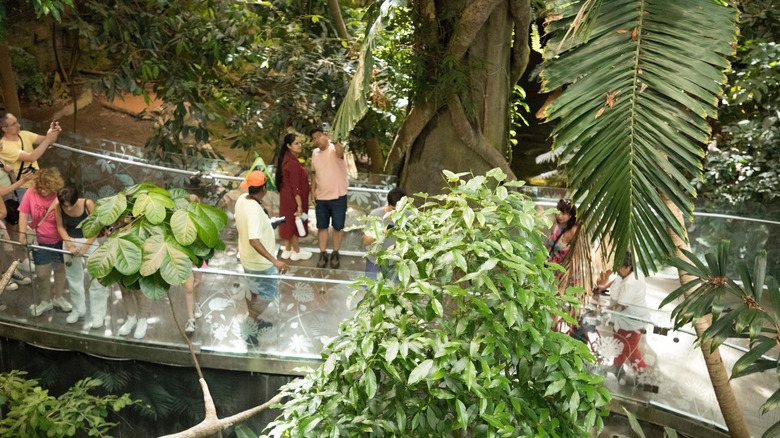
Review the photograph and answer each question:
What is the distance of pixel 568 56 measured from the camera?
227 cm

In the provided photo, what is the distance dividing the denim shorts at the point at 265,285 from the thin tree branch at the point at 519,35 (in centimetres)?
247

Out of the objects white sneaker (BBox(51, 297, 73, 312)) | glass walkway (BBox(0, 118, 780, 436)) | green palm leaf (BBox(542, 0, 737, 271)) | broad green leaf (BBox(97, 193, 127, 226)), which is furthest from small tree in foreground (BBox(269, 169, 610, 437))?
white sneaker (BBox(51, 297, 73, 312))

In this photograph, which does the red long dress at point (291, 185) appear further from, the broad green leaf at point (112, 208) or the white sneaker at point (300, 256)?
the broad green leaf at point (112, 208)

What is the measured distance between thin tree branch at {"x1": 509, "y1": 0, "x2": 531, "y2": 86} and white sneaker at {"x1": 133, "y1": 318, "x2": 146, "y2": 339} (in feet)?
11.4

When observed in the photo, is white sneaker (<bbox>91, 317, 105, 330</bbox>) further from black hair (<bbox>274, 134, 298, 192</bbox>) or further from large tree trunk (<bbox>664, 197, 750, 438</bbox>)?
large tree trunk (<bbox>664, 197, 750, 438</bbox>)

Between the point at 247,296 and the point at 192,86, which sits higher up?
the point at 192,86

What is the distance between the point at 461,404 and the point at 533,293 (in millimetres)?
358

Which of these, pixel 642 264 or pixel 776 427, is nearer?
pixel 642 264

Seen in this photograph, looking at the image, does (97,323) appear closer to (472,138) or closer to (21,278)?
(21,278)

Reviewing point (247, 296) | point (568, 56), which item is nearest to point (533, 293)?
point (568, 56)

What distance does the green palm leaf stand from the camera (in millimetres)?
2154

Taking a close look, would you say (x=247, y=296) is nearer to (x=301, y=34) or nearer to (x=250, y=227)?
(x=250, y=227)

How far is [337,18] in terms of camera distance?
716 cm

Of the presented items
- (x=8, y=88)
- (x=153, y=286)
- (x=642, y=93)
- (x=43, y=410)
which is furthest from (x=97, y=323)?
(x=8, y=88)
